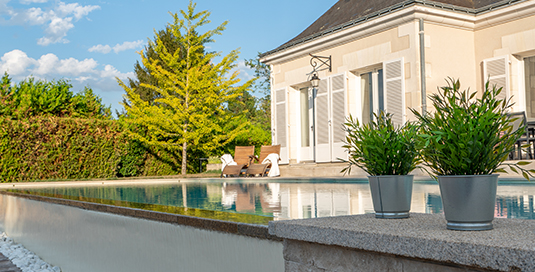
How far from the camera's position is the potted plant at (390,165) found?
6.54 ft

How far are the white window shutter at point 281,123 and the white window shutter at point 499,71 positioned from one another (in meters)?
5.55

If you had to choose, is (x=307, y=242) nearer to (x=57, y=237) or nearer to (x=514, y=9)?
(x=57, y=237)

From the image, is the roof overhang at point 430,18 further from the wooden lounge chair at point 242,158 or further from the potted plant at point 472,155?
the potted plant at point 472,155

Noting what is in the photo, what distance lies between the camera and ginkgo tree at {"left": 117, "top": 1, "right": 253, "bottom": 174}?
50.3 feet

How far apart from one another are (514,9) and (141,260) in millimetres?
9780

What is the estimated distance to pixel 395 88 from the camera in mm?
10852

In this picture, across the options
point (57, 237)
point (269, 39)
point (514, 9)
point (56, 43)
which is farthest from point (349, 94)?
point (56, 43)

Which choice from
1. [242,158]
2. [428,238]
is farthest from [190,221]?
[242,158]

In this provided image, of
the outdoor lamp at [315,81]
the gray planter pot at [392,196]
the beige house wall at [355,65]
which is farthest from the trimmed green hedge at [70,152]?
the gray planter pot at [392,196]

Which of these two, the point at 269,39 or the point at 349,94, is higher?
the point at 269,39

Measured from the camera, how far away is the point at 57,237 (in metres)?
5.59

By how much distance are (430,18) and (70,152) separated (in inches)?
432

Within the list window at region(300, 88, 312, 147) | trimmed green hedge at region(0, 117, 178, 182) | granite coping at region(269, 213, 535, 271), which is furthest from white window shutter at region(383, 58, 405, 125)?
granite coping at region(269, 213, 535, 271)

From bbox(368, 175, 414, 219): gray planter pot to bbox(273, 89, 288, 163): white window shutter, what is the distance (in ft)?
38.6
